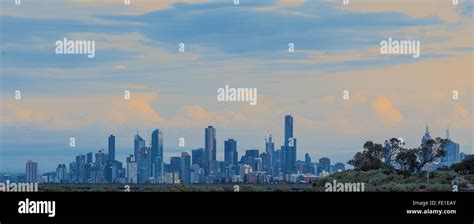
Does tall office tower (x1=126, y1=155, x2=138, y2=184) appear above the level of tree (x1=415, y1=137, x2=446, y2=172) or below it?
below

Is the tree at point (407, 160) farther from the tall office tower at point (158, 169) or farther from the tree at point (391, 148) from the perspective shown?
the tall office tower at point (158, 169)

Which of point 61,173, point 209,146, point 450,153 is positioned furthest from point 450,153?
point 61,173

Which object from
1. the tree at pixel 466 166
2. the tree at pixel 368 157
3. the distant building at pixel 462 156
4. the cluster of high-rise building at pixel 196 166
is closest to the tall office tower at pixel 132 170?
the cluster of high-rise building at pixel 196 166

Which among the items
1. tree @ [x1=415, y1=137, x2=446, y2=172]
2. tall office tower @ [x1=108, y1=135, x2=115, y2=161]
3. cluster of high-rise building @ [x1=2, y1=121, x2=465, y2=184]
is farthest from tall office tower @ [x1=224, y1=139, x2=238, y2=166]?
tree @ [x1=415, y1=137, x2=446, y2=172]

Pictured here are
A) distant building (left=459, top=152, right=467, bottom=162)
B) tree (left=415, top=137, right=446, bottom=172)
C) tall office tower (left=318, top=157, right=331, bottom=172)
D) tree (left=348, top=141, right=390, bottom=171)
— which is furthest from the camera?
distant building (left=459, top=152, right=467, bottom=162)

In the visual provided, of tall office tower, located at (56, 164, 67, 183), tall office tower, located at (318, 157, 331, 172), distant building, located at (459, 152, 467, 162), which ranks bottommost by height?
tall office tower, located at (56, 164, 67, 183)

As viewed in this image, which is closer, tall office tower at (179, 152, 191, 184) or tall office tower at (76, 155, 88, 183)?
tall office tower at (76, 155, 88, 183)

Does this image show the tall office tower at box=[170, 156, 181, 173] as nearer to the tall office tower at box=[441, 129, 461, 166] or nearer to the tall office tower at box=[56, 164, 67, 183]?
the tall office tower at box=[56, 164, 67, 183]
